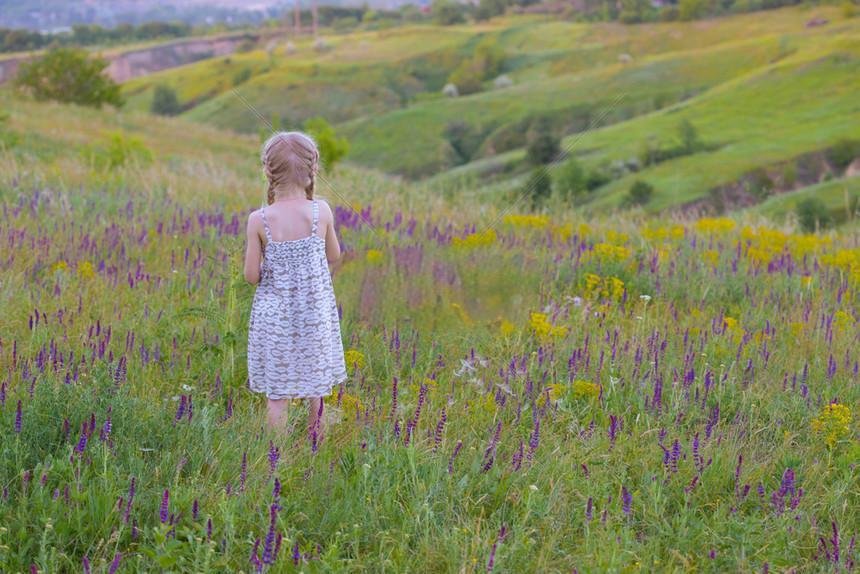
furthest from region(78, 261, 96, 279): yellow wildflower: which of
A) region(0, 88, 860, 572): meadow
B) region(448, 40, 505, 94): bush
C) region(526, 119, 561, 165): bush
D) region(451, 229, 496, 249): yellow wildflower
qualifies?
region(448, 40, 505, 94): bush

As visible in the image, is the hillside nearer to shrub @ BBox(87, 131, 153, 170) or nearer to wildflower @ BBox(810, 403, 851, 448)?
shrub @ BBox(87, 131, 153, 170)

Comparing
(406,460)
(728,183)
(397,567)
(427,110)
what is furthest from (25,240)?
(427,110)

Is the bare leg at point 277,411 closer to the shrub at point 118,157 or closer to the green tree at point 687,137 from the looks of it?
the shrub at point 118,157

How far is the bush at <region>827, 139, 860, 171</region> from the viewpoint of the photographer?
43.6m

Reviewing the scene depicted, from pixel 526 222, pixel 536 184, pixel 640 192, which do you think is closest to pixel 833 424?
pixel 536 184

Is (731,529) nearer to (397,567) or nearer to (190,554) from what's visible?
(397,567)

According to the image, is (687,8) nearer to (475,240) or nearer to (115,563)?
(475,240)

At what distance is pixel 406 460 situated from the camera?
3.33m

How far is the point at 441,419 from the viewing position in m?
3.61

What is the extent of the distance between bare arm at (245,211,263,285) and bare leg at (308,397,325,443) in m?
0.63

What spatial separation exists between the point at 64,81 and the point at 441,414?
46.9 m

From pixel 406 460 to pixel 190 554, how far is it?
2.99 feet

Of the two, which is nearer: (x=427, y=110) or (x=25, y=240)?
(x=25, y=240)

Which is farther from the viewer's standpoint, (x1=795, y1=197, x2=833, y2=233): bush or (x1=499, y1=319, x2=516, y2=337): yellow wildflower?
(x1=795, y1=197, x2=833, y2=233): bush
